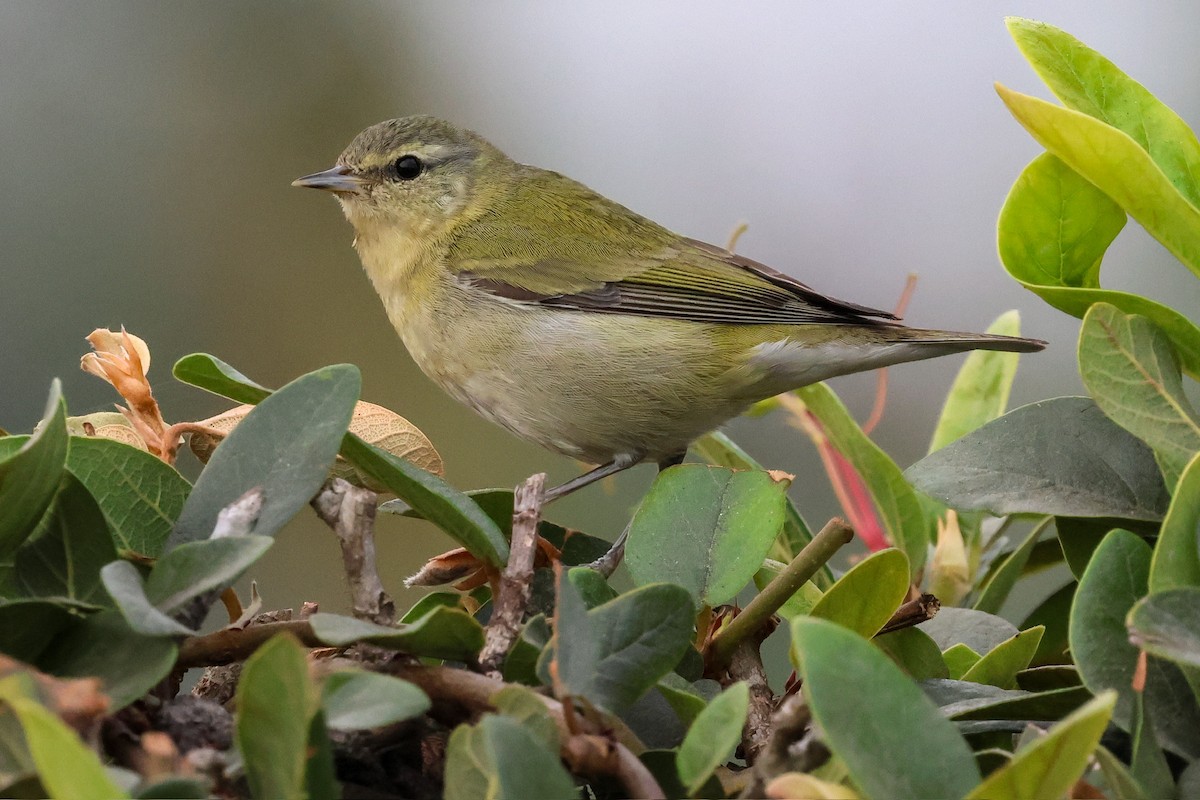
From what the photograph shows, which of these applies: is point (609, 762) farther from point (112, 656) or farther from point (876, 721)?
point (112, 656)

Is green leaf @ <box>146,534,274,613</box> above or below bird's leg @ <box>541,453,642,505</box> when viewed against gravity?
above

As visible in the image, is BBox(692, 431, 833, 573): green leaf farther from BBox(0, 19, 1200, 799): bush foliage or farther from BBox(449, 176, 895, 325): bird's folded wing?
BBox(449, 176, 895, 325): bird's folded wing

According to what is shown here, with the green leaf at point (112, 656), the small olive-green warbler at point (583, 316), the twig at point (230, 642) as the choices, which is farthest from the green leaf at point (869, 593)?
the small olive-green warbler at point (583, 316)

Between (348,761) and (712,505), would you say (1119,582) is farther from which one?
(348,761)

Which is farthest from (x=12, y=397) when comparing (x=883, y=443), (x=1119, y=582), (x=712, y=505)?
(x=1119, y=582)

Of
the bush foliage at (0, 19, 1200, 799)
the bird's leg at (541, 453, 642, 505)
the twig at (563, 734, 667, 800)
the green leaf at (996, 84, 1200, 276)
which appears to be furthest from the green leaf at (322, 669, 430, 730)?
the bird's leg at (541, 453, 642, 505)

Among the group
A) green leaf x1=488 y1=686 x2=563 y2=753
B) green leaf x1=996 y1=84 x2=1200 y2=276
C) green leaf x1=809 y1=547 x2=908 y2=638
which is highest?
green leaf x1=996 y1=84 x2=1200 y2=276

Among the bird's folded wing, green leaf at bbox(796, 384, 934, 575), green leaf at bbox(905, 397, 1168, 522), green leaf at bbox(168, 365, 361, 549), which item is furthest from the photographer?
the bird's folded wing

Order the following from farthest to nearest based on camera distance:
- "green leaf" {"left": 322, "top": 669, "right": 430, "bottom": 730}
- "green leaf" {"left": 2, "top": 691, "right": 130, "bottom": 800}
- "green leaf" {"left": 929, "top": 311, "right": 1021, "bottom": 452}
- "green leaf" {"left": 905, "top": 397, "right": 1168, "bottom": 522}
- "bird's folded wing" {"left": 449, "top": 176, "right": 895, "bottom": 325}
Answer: "bird's folded wing" {"left": 449, "top": 176, "right": 895, "bottom": 325} < "green leaf" {"left": 929, "top": 311, "right": 1021, "bottom": 452} < "green leaf" {"left": 905, "top": 397, "right": 1168, "bottom": 522} < "green leaf" {"left": 322, "top": 669, "right": 430, "bottom": 730} < "green leaf" {"left": 2, "top": 691, "right": 130, "bottom": 800}

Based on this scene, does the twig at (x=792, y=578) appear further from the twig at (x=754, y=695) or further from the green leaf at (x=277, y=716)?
the green leaf at (x=277, y=716)
